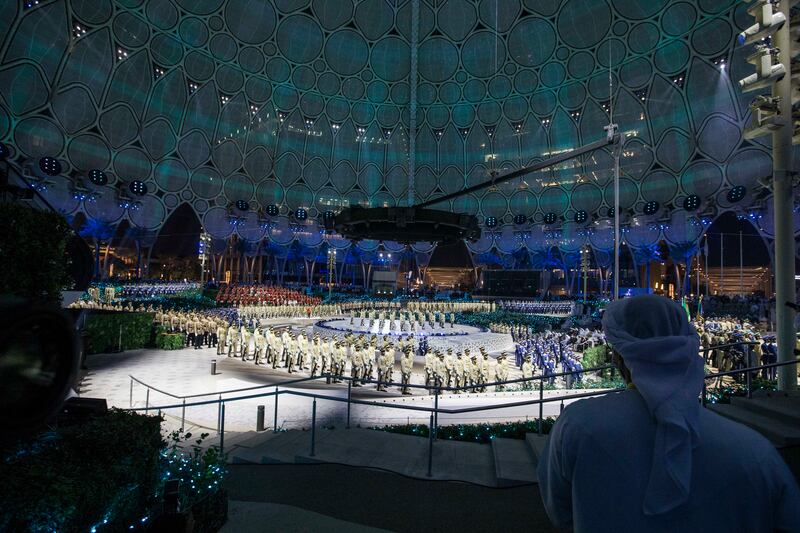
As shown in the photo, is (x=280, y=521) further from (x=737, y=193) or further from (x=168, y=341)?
(x=737, y=193)

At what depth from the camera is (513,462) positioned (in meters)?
5.65

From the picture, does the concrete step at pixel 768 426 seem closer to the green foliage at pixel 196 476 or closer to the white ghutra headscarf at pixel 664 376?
the white ghutra headscarf at pixel 664 376

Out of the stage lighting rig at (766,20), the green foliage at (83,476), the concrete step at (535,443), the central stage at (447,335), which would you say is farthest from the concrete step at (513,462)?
the central stage at (447,335)

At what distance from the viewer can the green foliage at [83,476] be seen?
3053 millimetres

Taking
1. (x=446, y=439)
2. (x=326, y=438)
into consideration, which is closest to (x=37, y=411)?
(x=326, y=438)

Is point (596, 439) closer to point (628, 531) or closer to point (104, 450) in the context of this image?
point (628, 531)

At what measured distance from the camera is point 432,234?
697 inches

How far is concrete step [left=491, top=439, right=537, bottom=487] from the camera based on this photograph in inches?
202

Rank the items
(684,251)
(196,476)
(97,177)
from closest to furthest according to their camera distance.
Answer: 1. (196,476)
2. (97,177)
3. (684,251)

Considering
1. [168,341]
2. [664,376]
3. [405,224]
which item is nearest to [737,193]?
[405,224]

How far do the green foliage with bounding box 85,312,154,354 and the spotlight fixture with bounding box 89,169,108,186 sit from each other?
1151 inches

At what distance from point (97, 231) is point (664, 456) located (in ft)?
176

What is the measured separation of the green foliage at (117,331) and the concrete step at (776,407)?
19.9m

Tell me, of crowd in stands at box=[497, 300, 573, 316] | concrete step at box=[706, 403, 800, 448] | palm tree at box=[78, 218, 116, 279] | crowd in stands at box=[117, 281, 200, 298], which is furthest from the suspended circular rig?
palm tree at box=[78, 218, 116, 279]
